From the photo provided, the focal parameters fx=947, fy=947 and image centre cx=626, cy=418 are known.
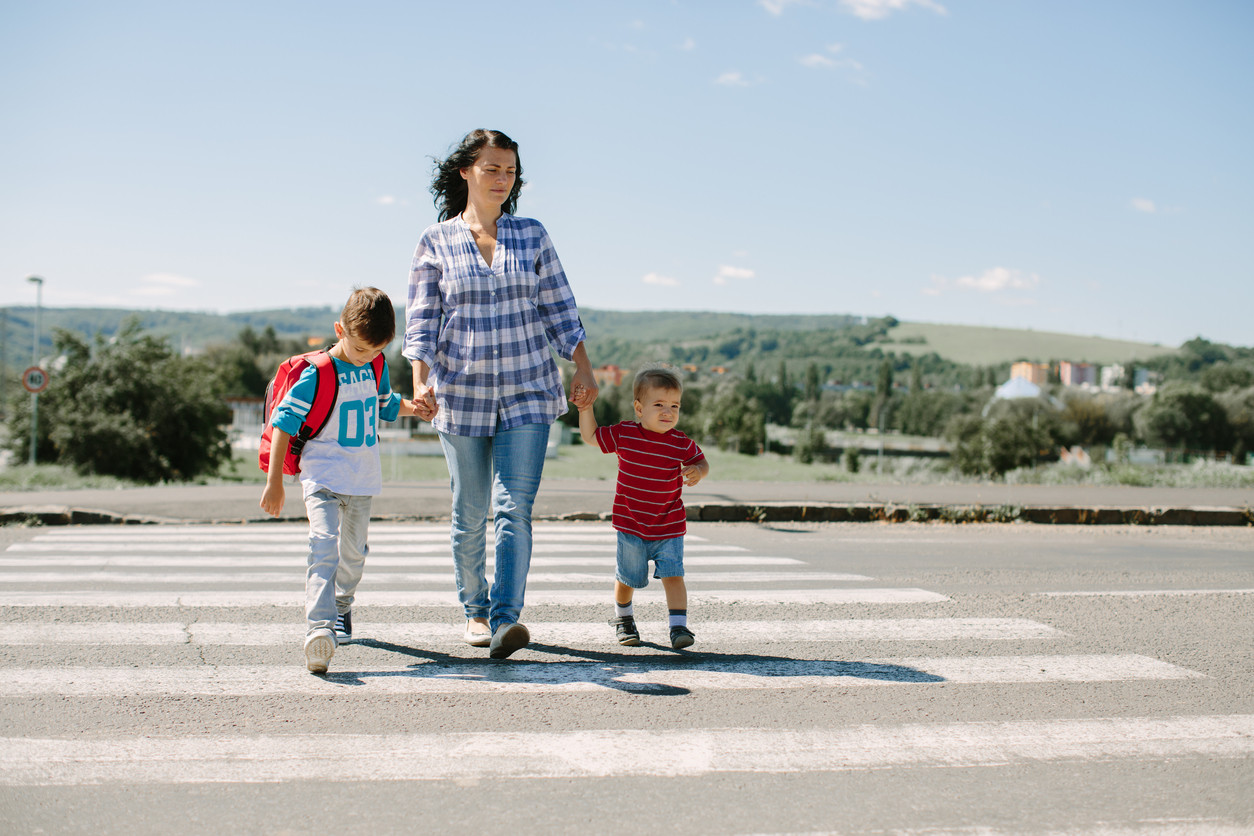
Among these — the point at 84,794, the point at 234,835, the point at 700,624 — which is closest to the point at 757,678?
the point at 700,624

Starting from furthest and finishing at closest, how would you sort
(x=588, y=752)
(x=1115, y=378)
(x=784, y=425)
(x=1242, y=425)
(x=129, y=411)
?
(x=784, y=425)
(x=1115, y=378)
(x=1242, y=425)
(x=129, y=411)
(x=588, y=752)

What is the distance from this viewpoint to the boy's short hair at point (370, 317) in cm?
424

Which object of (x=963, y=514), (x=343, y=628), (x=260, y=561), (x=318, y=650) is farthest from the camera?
(x=963, y=514)

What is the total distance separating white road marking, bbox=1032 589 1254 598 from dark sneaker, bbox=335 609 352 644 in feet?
14.2

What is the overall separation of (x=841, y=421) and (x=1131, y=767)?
18195cm

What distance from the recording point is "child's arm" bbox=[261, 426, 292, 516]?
405 centimetres

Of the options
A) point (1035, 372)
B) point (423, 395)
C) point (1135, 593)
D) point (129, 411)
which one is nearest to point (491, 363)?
point (423, 395)

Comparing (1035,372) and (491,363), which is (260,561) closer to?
(491,363)

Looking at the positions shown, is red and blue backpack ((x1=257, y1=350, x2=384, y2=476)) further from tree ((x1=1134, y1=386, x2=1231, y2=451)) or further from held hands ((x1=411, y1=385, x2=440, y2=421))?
tree ((x1=1134, y1=386, x2=1231, y2=451))

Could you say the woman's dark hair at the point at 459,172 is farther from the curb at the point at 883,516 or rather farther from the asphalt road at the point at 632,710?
the curb at the point at 883,516

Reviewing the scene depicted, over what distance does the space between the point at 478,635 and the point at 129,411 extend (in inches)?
1227

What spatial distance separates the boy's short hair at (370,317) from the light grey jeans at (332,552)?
0.73m

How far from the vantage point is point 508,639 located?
Result: 419 cm

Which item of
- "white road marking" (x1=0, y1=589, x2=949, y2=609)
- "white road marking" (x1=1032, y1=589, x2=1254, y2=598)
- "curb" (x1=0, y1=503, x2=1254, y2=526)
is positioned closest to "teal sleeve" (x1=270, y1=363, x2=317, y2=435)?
"white road marking" (x1=0, y1=589, x2=949, y2=609)
